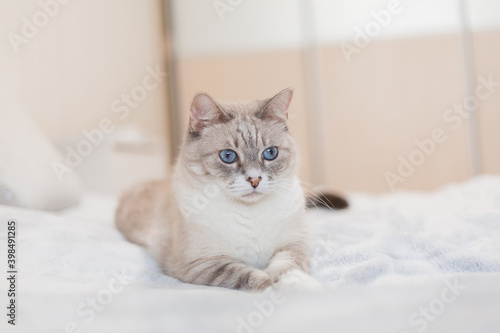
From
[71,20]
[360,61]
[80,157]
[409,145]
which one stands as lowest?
[409,145]

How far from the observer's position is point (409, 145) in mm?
4520

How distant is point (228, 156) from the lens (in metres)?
1.46

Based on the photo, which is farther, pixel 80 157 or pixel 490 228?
pixel 80 157

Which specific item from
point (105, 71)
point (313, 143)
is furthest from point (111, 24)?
point (313, 143)

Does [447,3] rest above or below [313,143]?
above

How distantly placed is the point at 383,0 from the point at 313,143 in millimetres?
1698

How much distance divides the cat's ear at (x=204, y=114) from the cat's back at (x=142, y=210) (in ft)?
1.25

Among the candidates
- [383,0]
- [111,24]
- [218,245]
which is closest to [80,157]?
[111,24]

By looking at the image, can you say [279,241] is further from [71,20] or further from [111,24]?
[111,24]

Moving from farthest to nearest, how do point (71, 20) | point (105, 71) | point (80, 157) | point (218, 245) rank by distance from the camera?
point (105, 71) < point (71, 20) < point (80, 157) < point (218, 245)

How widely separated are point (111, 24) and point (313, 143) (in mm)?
2456

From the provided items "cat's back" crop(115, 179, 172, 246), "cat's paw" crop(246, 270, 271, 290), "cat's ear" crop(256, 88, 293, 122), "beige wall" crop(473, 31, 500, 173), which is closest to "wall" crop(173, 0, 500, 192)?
"beige wall" crop(473, 31, 500, 173)

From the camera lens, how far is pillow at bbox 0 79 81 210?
69.1 inches

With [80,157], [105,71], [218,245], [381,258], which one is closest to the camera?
[381,258]
